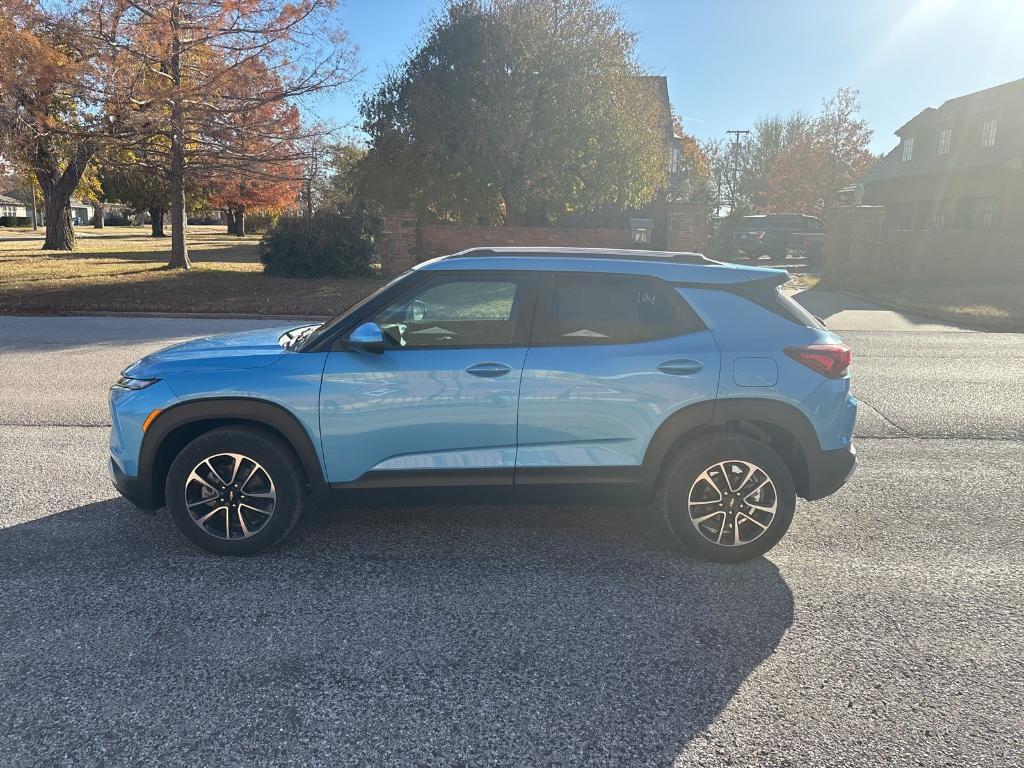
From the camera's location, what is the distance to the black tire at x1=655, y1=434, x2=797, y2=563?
160 inches

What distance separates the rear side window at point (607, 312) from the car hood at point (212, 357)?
1.50 m

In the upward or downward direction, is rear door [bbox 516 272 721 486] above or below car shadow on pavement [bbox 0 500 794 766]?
above

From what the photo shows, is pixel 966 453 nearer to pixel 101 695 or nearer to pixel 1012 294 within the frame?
pixel 101 695

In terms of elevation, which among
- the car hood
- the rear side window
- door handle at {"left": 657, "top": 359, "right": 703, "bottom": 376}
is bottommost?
the car hood

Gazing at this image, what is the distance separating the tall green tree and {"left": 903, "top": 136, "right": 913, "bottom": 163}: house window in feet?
63.5

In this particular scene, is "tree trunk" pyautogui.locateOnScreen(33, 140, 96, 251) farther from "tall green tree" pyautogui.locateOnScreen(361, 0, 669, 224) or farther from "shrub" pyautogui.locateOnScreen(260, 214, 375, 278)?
"tall green tree" pyautogui.locateOnScreen(361, 0, 669, 224)


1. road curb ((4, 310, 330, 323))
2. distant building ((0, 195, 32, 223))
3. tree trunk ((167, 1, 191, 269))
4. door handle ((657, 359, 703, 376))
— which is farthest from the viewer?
distant building ((0, 195, 32, 223))

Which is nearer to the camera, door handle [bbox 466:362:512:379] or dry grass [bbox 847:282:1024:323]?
door handle [bbox 466:362:512:379]

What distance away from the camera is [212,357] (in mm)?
4152

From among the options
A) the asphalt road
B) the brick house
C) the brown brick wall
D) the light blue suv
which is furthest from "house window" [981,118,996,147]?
the light blue suv

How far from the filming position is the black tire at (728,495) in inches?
160

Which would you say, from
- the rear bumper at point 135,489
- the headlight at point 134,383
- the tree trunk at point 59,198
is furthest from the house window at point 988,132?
the tree trunk at point 59,198

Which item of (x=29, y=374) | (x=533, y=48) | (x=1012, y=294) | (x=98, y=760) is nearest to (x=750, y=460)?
(x=98, y=760)

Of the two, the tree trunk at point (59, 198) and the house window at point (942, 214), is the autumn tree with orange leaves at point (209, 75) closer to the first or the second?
the tree trunk at point (59, 198)
